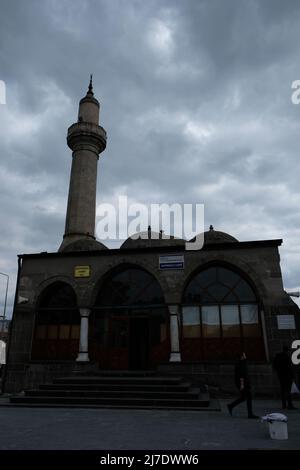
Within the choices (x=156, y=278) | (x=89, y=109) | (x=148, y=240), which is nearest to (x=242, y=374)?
(x=156, y=278)

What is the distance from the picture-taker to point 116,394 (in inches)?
432

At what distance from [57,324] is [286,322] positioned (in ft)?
32.2

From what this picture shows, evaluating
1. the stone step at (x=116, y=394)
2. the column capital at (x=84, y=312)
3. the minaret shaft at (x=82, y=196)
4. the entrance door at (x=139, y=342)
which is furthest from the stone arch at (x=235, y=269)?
the minaret shaft at (x=82, y=196)

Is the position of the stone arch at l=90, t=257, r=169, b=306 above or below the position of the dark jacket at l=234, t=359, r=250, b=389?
above

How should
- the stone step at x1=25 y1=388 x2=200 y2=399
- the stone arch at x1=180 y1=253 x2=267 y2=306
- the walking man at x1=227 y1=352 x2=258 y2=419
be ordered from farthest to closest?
the stone arch at x1=180 y1=253 x2=267 y2=306
the stone step at x1=25 y1=388 x2=200 y2=399
the walking man at x1=227 y1=352 x2=258 y2=419

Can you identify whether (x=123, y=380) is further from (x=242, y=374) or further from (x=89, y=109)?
(x=89, y=109)

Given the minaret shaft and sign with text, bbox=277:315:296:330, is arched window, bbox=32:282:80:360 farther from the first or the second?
sign with text, bbox=277:315:296:330

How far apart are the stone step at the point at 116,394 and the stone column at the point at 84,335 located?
302 centimetres

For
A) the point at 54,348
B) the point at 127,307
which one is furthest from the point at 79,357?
the point at 127,307

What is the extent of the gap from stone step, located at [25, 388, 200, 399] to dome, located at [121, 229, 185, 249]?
843 centimetres

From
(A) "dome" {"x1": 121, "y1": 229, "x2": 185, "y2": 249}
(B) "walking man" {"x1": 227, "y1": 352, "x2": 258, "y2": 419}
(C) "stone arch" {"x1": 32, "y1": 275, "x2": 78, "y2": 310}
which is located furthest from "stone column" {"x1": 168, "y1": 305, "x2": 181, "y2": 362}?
(B) "walking man" {"x1": 227, "y1": 352, "x2": 258, "y2": 419}

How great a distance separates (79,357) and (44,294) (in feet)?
11.2

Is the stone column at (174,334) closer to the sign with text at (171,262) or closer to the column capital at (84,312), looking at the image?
the sign with text at (171,262)

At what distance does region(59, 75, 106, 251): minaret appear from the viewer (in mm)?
23141
